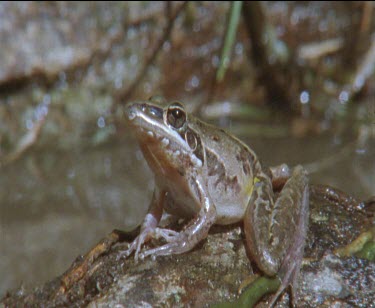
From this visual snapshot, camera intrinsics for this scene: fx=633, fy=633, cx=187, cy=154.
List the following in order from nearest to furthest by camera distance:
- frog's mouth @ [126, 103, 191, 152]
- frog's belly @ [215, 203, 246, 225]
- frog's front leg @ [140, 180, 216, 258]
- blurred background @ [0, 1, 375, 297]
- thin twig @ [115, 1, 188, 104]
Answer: frog's mouth @ [126, 103, 191, 152], frog's front leg @ [140, 180, 216, 258], frog's belly @ [215, 203, 246, 225], blurred background @ [0, 1, 375, 297], thin twig @ [115, 1, 188, 104]

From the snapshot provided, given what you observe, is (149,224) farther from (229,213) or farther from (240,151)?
(240,151)

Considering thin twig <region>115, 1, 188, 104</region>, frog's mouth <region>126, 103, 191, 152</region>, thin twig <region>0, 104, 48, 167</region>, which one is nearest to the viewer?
frog's mouth <region>126, 103, 191, 152</region>

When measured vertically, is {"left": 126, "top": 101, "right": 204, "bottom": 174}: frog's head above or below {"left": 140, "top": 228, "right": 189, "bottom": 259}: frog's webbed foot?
above

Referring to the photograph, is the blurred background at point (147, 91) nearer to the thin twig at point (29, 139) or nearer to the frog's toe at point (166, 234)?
the thin twig at point (29, 139)

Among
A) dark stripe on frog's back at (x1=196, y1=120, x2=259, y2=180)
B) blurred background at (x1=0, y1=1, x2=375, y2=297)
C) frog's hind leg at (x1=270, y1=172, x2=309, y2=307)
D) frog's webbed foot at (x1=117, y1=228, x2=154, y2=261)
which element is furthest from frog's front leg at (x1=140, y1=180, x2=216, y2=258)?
blurred background at (x1=0, y1=1, x2=375, y2=297)

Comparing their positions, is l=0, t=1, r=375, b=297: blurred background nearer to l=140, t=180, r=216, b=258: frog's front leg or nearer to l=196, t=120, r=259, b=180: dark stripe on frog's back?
l=196, t=120, r=259, b=180: dark stripe on frog's back

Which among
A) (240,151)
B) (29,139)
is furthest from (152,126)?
(29,139)
